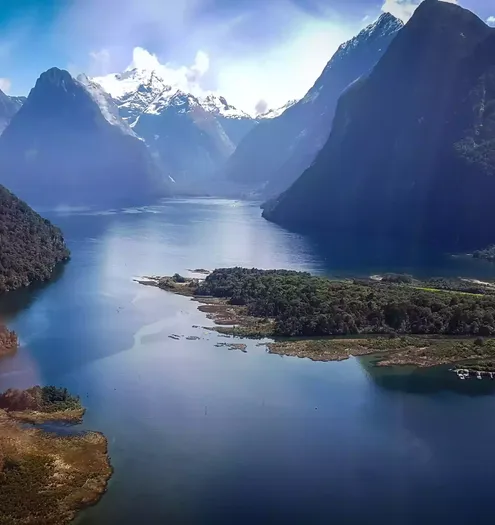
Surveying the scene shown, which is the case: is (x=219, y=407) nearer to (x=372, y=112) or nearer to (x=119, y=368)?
(x=119, y=368)

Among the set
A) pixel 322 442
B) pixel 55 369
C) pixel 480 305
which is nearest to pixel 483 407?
pixel 322 442

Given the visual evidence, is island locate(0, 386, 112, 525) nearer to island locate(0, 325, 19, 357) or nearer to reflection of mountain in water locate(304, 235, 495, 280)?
island locate(0, 325, 19, 357)

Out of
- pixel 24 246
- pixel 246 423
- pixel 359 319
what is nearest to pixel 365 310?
pixel 359 319

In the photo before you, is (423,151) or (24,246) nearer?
(24,246)

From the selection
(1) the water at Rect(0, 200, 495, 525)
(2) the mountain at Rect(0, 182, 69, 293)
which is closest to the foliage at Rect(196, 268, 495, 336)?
(1) the water at Rect(0, 200, 495, 525)

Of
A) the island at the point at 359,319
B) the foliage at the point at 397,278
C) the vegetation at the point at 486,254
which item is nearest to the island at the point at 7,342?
the island at the point at 359,319

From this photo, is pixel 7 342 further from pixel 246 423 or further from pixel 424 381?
pixel 424 381

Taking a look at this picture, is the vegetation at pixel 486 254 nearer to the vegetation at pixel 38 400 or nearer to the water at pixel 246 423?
the water at pixel 246 423
